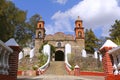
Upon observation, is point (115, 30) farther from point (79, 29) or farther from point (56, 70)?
point (56, 70)

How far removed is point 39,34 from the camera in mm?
55281

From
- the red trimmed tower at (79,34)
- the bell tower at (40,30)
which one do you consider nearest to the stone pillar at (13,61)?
the red trimmed tower at (79,34)

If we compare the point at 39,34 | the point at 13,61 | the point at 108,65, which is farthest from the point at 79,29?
the point at 13,61

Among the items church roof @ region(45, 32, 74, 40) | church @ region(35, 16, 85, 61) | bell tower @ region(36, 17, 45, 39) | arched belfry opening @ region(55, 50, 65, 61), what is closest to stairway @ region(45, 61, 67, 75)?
church @ region(35, 16, 85, 61)

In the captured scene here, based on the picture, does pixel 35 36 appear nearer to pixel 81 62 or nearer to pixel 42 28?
pixel 42 28

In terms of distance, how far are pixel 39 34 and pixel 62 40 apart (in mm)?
5121

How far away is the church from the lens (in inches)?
2119

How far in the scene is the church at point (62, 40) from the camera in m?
53.8

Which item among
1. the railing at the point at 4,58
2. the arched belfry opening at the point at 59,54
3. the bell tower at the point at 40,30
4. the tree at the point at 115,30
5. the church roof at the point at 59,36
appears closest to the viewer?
the railing at the point at 4,58

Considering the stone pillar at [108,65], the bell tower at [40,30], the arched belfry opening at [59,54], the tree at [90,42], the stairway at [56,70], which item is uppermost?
the bell tower at [40,30]

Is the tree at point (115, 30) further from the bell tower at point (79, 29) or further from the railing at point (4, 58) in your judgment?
the railing at point (4, 58)

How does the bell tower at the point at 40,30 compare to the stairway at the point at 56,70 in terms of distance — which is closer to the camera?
the stairway at the point at 56,70

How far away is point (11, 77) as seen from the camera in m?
10.5

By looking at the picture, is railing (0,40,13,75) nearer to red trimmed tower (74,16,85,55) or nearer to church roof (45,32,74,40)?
red trimmed tower (74,16,85,55)
